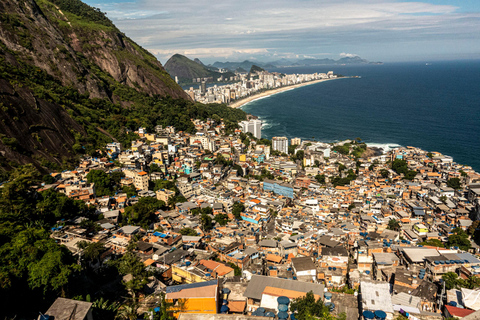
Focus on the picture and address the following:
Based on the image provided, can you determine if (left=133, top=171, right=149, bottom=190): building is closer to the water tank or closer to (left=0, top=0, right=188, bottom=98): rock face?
the water tank

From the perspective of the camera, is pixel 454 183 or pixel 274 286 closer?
pixel 274 286

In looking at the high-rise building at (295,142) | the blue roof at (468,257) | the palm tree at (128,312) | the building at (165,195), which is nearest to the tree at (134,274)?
the palm tree at (128,312)

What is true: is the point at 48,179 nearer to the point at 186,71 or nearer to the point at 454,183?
the point at 454,183

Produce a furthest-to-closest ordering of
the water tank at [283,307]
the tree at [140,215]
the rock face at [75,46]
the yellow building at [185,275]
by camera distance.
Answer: the rock face at [75,46] < the tree at [140,215] < the yellow building at [185,275] < the water tank at [283,307]

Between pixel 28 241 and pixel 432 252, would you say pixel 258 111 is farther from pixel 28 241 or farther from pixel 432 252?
pixel 28 241

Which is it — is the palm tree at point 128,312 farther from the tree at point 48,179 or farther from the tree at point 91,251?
the tree at point 48,179

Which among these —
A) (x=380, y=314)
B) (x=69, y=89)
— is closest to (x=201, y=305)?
(x=380, y=314)
